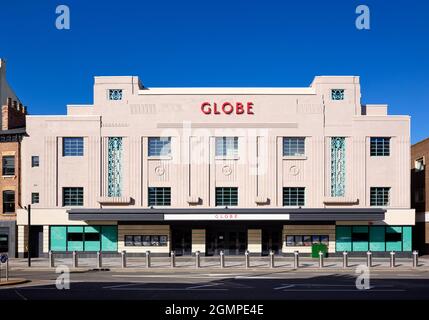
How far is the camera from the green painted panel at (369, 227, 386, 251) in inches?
1460

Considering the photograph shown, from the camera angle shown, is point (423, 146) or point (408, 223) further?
point (423, 146)

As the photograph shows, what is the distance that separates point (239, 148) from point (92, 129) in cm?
1134

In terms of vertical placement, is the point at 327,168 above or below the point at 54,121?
below

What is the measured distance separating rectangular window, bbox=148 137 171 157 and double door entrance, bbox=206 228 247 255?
22.5ft

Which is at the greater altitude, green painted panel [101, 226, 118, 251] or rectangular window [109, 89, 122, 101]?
rectangular window [109, 89, 122, 101]

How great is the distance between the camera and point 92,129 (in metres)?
37.9

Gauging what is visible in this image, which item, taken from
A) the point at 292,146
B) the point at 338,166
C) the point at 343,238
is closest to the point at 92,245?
the point at 292,146

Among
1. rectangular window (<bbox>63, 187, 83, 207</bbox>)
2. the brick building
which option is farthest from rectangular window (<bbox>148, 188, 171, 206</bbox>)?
the brick building

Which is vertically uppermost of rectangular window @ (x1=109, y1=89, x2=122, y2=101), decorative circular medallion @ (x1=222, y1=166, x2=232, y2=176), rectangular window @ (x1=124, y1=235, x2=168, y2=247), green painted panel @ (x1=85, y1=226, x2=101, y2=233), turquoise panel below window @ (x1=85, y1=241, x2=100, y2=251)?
rectangular window @ (x1=109, y1=89, x2=122, y2=101)

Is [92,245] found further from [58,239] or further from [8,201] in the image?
[8,201]

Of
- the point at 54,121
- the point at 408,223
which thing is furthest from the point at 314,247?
the point at 54,121

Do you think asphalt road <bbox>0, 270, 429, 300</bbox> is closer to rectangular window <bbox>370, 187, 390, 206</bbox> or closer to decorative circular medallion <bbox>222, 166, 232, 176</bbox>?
rectangular window <bbox>370, 187, 390, 206</bbox>

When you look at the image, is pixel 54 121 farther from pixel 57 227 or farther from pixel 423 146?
pixel 423 146

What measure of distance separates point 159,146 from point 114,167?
3801 millimetres
